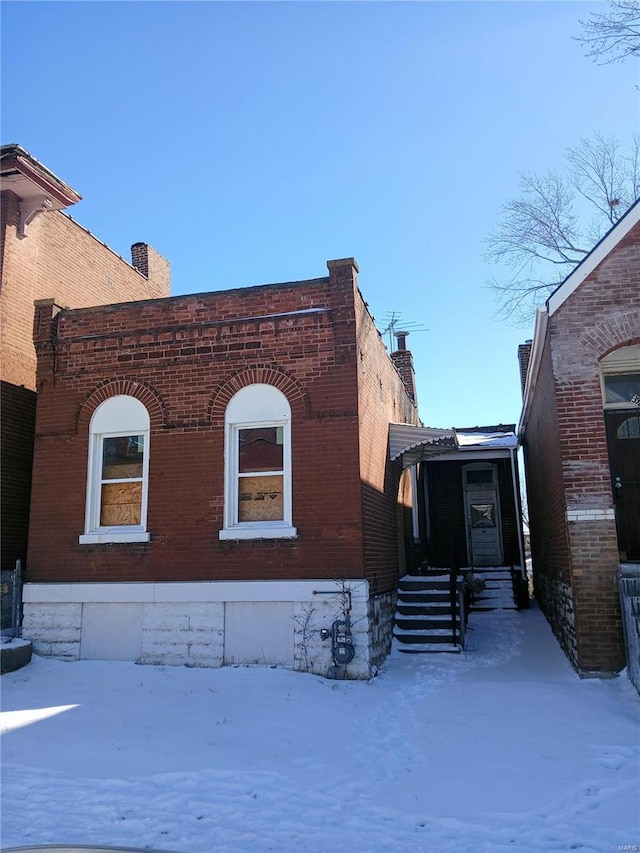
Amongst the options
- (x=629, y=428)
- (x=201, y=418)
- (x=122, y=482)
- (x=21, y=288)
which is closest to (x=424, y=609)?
(x=629, y=428)

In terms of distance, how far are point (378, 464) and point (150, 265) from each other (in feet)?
32.4

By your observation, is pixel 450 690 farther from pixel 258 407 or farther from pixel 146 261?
pixel 146 261

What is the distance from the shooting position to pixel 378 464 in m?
11.3

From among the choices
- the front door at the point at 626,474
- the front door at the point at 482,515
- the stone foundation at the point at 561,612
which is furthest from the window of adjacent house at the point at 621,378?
the front door at the point at 482,515

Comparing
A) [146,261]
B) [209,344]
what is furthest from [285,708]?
[146,261]

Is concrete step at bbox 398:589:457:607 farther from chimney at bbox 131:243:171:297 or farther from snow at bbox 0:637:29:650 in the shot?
chimney at bbox 131:243:171:297

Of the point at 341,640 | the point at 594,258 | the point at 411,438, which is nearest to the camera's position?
the point at 341,640

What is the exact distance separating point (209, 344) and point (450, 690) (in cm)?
590

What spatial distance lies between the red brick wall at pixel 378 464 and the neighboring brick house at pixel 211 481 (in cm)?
9

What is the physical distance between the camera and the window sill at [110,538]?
33.2ft

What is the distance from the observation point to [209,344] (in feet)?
34.1

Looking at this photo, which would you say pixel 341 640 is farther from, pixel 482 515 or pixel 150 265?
pixel 150 265

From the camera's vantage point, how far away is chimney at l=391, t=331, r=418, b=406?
19.5 metres

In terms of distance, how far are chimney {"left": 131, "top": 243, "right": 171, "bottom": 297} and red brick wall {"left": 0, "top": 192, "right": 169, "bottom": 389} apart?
0.62 meters
